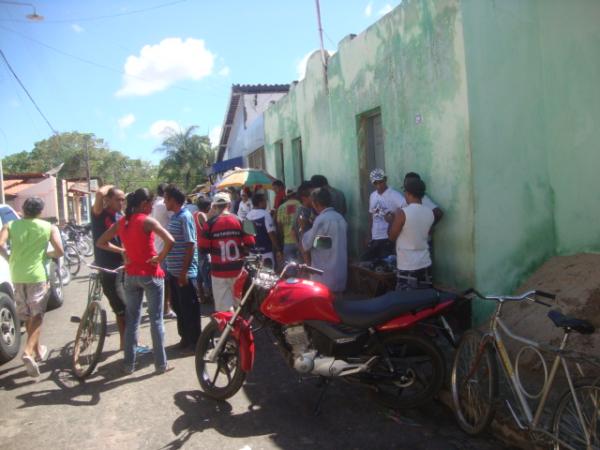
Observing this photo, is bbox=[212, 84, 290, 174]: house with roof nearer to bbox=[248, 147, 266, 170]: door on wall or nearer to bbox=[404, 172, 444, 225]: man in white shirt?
bbox=[248, 147, 266, 170]: door on wall

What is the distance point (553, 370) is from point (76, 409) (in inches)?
145

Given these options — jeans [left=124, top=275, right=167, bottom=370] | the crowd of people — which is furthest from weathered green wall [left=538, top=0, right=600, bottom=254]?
jeans [left=124, top=275, right=167, bottom=370]

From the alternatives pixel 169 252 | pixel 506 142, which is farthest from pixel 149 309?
pixel 506 142

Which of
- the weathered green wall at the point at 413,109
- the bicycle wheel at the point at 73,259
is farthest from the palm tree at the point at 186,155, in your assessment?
the weathered green wall at the point at 413,109

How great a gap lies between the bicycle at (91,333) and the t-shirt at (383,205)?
127 inches

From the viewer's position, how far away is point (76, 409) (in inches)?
172

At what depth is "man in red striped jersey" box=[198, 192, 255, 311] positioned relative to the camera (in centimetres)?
550

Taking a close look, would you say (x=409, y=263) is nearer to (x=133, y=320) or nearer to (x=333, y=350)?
(x=333, y=350)

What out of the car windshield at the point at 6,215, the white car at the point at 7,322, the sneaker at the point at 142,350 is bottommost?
the sneaker at the point at 142,350

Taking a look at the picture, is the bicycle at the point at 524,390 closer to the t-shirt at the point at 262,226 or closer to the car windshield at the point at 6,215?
the t-shirt at the point at 262,226

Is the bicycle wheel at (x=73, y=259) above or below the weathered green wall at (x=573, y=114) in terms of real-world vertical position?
below

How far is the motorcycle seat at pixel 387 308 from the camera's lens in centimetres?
388

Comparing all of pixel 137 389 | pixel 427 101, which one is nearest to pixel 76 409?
pixel 137 389

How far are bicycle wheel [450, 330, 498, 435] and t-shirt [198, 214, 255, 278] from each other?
254 cm
